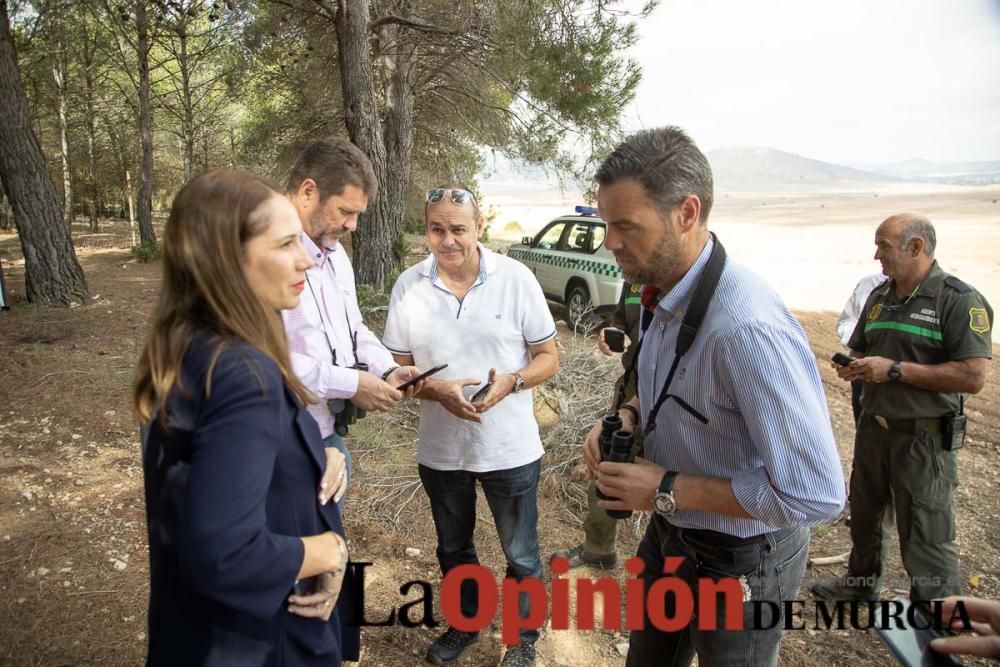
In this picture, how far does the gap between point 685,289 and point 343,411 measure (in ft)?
4.70

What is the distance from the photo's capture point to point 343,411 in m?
2.42

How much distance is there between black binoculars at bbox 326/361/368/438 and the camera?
92.8 inches

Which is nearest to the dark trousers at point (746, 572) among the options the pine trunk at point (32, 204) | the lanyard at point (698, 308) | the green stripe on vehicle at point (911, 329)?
the lanyard at point (698, 308)

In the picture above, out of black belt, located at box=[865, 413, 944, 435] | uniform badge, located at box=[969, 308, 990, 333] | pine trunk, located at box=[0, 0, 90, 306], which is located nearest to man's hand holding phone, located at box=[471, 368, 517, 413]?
black belt, located at box=[865, 413, 944, 435]

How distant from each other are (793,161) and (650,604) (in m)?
222

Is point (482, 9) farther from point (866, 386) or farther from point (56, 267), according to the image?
point (866, 386)

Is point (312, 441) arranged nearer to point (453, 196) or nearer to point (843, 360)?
point (453, 196)

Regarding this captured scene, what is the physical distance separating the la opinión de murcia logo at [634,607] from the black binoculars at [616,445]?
0.25 meters

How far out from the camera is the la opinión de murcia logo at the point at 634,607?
5.35 feet

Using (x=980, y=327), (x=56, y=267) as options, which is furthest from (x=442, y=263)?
(x=56, y=267)

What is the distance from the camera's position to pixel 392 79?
386 inches

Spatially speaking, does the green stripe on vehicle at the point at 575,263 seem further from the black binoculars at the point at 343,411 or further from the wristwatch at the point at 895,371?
the black binoculars at the point at 343,411

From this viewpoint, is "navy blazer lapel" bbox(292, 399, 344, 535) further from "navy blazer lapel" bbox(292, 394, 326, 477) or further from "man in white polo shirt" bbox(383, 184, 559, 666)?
"man in white polo shirt" bbox(383, 184, 559, 666)

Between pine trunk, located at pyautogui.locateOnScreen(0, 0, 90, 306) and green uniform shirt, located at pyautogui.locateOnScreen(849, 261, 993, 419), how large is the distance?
8.68 m
